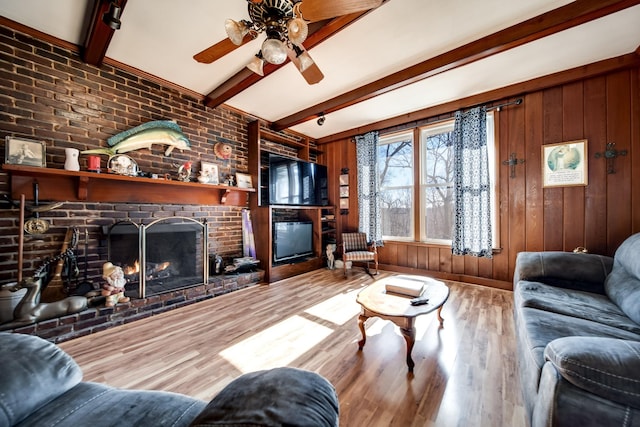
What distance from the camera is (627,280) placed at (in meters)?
1.61

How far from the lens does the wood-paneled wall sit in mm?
2348

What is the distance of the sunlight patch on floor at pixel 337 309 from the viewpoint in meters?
2.28

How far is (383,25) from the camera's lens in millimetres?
1857

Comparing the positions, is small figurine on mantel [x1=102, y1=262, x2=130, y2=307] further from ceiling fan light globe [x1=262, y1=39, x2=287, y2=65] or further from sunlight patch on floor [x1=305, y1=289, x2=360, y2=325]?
ceiling fan light globe [x1=262, y1=39, x2=287, y2=65]

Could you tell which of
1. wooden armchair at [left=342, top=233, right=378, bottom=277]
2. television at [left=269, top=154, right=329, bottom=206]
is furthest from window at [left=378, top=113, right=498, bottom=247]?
television at [left=269, top=154, right=329, bottom=206]

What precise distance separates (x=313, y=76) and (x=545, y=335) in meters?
2.25

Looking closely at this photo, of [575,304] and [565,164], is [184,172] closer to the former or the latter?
[575,304]

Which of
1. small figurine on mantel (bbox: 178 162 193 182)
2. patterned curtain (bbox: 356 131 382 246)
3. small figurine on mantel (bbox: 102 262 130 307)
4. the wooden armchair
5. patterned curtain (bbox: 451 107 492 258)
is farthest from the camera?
patterned curtain (bbox: 356 131 382 246)

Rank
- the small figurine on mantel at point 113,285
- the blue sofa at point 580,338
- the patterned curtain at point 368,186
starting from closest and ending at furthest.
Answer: the blue sofa at point 580,338 → the small figurine on mantel at point 113,285 → the patterned curtain at point 368,186

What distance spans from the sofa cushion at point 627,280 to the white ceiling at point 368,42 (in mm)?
1814

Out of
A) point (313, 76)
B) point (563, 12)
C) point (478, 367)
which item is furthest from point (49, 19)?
point (478, 367)

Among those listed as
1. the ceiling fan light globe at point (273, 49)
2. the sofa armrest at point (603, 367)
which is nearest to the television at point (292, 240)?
the ceiling fan light globe at point (273, 49)

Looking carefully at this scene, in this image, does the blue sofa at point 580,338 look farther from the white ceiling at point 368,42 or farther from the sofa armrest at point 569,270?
the white ceiling at point 368,42

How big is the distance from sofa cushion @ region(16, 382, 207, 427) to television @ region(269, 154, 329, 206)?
2.80 metres
